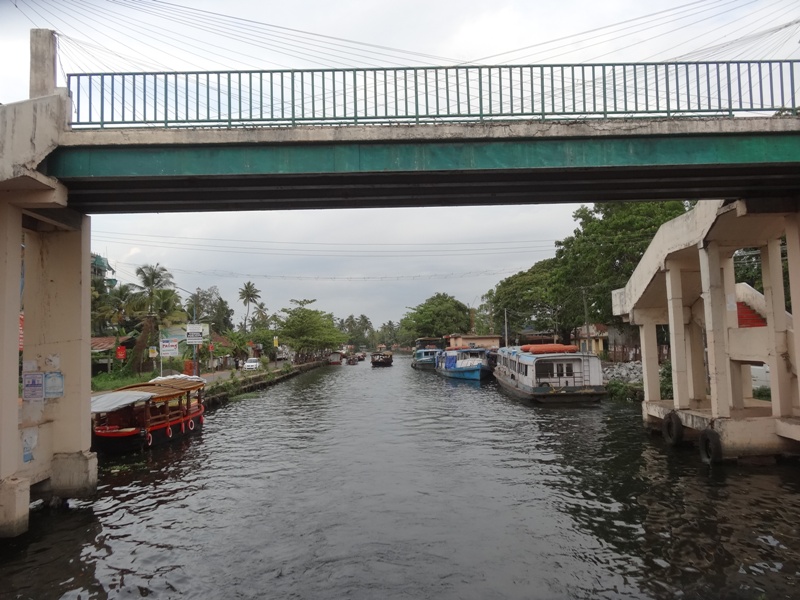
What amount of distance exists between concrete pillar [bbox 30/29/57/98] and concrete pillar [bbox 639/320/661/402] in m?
18.0

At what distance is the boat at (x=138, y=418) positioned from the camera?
1599cm

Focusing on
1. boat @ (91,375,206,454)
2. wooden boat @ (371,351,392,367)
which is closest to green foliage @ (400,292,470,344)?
wooden boat @ (371,351,392,367)

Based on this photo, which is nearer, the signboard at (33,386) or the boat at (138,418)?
the signboard at (33,386)

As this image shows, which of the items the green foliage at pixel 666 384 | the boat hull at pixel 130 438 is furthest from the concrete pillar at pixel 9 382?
the green foliage at pixel 666 384

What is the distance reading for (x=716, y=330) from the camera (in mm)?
13609

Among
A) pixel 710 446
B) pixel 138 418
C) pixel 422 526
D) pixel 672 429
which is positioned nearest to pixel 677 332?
pixel 672 429

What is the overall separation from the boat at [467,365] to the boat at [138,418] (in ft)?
87.5

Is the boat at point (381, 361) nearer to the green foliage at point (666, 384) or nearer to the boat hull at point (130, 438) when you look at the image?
the green foliage at point (666, 384)

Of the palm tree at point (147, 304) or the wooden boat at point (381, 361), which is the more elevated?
the palm tree at point (147, 304)

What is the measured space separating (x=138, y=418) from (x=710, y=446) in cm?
1632

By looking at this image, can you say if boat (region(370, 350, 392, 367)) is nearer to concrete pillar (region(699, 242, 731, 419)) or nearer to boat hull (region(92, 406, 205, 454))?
boat hull (region(92, 406, 205, 454))

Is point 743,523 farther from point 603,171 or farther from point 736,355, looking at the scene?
point 603,171

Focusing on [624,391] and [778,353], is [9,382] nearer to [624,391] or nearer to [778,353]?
[778,353]

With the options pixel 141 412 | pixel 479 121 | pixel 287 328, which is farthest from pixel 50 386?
pixel 287 328
